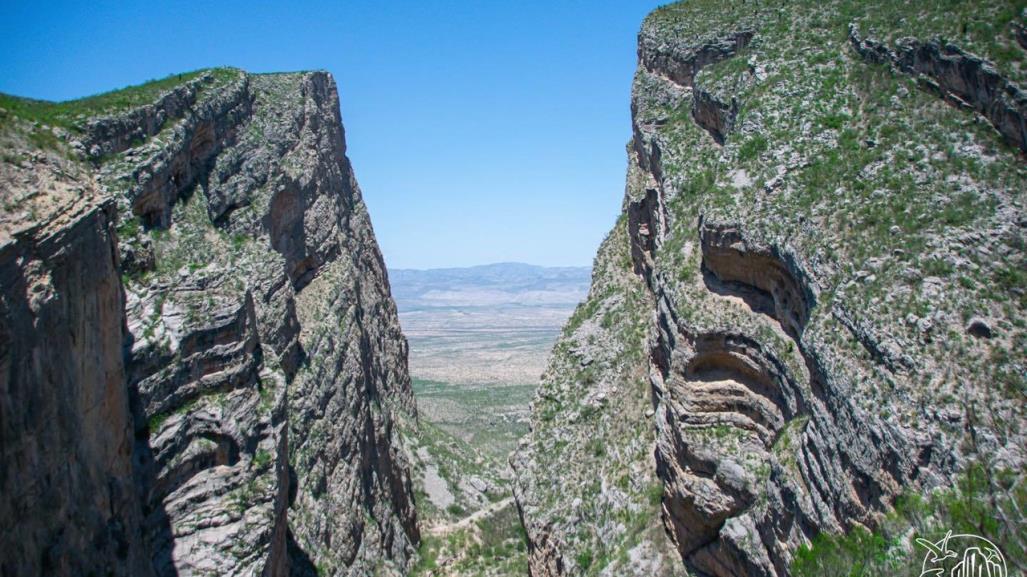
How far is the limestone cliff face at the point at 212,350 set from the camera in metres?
19.9

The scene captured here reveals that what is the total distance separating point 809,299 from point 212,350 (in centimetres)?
2494

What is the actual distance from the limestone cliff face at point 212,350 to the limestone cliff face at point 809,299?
1305 cm

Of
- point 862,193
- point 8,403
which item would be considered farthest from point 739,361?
point 8,403

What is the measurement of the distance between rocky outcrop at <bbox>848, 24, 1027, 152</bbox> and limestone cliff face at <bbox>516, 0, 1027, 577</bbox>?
0.31 ft

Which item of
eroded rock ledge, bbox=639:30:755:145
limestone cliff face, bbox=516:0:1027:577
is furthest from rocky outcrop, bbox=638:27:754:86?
limestone cliff face, bbox=516:0:1027:577

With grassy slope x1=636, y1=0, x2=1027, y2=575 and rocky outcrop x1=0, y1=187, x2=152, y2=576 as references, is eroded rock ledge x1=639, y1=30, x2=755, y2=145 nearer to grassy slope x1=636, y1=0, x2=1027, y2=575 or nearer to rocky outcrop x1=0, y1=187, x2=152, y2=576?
grassy slope x1=636, y1=0, x2=1027, y2=575

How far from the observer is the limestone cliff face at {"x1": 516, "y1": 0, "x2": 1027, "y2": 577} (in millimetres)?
20016

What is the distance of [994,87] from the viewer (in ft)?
82.1

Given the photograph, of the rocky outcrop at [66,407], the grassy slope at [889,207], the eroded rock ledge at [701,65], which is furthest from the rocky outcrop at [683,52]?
the rocky outcrop at [66,407]

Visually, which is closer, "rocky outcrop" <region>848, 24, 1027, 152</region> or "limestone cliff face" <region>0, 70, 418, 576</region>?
"limestone cliff face" <region>0, 70, 418, 576</region>

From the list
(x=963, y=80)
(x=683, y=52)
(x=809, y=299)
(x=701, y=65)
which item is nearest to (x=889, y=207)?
(x=809, y=299)

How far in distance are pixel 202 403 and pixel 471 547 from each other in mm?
23475

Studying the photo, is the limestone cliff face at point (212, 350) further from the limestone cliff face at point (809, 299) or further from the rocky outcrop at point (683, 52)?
the rocky outcrop at point (683, 52)

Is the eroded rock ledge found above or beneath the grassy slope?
above
